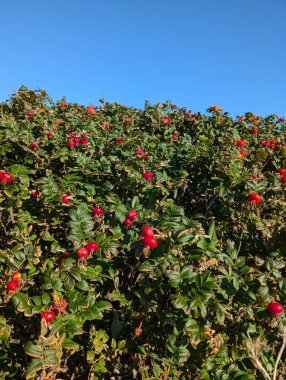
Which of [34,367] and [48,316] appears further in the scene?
[48,316]

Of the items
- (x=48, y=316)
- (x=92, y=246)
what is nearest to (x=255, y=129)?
(x=92, y=246)

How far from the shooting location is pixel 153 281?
2.42 meters

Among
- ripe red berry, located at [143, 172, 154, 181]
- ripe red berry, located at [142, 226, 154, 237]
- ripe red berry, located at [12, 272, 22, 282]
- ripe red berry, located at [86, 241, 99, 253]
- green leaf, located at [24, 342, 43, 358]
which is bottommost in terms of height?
green leaf, located at [24, 342, 43, 358]

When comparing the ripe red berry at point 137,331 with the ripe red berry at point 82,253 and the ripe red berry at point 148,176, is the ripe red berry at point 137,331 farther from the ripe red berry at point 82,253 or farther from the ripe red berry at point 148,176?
the ripe red berry at point 148,176

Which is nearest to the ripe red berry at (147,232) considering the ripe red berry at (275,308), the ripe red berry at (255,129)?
the ripe red berry at (275,308)

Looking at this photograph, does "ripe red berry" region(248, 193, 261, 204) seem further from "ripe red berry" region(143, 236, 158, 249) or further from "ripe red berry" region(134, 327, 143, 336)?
"ripe red berry" region(134, 327, 143, 336)

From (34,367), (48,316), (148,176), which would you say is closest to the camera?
(34,367)

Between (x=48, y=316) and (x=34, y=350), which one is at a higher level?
(x=48, y=316)

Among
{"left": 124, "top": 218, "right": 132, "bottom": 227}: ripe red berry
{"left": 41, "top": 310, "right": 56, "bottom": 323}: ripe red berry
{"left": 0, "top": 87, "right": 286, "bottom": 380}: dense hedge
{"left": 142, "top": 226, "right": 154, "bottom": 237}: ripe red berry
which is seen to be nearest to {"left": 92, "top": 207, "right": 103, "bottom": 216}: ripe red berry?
{"left": 0, "top": 87, "right": 286, "bottom": 380}: dense hedge

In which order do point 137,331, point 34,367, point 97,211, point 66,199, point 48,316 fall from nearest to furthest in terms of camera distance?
1. point 34,367
2. point 48,316
3. point 137,331
4. point 97,211
5. point 66,199

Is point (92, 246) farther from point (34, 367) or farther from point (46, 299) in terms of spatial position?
point (34, 367)

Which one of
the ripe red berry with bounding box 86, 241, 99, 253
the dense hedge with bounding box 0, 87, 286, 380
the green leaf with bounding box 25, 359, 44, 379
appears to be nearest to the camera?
the green leaf with bounding box 25, 359, 44, 379

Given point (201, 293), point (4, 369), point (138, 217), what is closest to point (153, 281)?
point (201, 293)

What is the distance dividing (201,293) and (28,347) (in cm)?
110
